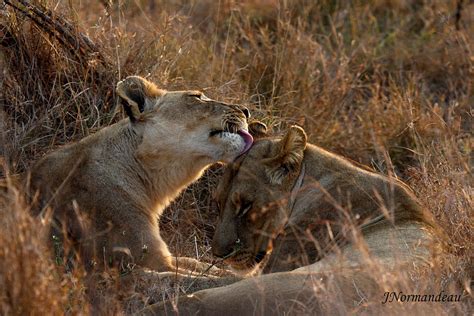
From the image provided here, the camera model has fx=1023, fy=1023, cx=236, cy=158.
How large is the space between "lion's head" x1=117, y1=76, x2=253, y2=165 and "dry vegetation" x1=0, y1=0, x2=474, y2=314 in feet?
2.21

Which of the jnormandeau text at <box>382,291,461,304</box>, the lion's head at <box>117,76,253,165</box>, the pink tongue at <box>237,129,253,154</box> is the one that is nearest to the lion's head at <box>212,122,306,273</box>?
the pink tongue at <box>237,129,253,154</box>

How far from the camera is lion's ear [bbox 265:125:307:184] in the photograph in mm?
4715

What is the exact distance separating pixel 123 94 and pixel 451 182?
5.91 feet

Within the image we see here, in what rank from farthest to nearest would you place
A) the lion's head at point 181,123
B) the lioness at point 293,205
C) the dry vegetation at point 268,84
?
the dry vegetation at point 268,84
the lion's head at point 181,123
the lioness at point 293,205

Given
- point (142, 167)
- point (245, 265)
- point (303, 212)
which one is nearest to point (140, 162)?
point (142, 167)

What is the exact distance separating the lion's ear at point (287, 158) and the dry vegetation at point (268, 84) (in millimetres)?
517

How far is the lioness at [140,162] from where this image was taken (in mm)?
4949

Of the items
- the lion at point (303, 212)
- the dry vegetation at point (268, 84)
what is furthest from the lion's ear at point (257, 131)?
the dry vegetation at point (268, 84)

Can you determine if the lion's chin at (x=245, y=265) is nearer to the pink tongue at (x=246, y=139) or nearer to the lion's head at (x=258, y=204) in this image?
the lion's head at (x=258, y=204)

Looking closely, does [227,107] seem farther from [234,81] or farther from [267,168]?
[234,81]

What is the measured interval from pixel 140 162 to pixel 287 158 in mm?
851

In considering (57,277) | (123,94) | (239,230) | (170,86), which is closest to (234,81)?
(170,86)

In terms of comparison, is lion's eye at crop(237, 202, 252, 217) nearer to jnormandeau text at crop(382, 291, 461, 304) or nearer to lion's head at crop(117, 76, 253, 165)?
lion's head at crop(117, 76, 253, 165)

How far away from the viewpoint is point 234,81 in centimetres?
670
